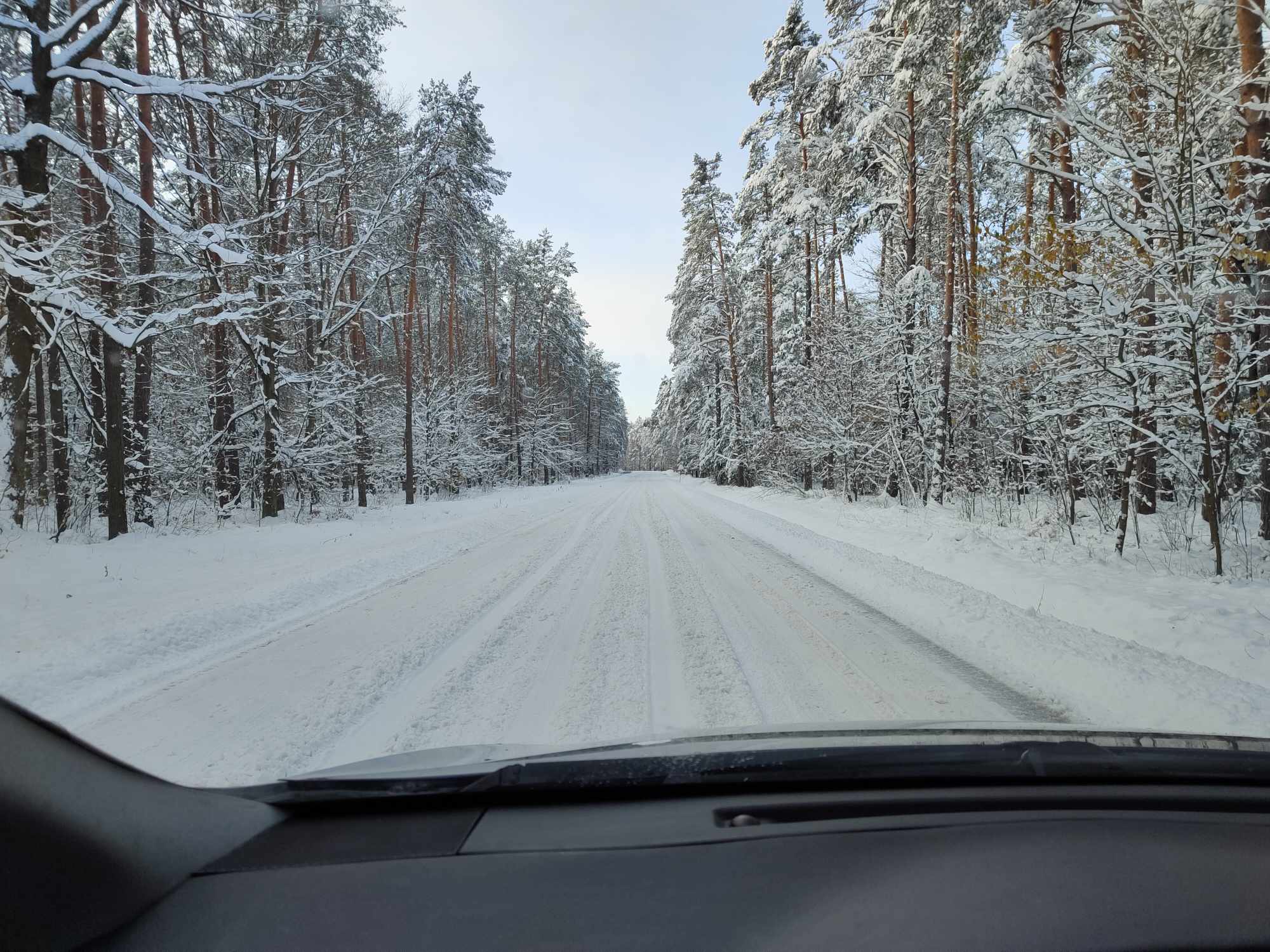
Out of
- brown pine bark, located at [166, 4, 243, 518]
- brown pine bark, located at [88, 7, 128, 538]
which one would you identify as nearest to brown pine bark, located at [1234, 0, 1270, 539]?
brown pine bark, located at [88, 7, 128, 538]

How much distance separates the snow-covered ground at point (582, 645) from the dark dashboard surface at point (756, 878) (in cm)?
95

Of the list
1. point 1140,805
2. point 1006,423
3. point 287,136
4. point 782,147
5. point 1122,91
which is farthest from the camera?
point 782,147

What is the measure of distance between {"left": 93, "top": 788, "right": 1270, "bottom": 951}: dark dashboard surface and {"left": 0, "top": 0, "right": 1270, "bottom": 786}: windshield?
0.37 meters

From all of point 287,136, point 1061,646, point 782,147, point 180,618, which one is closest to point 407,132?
point 287,136

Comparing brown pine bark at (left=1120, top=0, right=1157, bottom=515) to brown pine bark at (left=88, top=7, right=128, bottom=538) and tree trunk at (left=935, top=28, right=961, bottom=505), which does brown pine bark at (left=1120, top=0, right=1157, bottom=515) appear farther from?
brown pine bark at (left=88, top=7, right=128, bottom=538)

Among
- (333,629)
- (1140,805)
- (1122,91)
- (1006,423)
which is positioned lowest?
(333,629)

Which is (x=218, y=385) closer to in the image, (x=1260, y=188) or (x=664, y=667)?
(x=664, y=667)

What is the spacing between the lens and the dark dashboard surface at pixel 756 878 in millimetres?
1174

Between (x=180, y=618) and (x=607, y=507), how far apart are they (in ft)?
44.8

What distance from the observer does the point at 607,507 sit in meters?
18.7

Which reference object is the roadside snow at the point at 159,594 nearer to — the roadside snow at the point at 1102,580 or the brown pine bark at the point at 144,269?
the brown pine bark at the point at 144,269

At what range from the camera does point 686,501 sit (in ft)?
72.5

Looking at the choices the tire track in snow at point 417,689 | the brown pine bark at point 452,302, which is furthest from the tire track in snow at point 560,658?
the brown pine bark at point 452,302

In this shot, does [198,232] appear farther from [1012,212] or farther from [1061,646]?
[1012,212]
